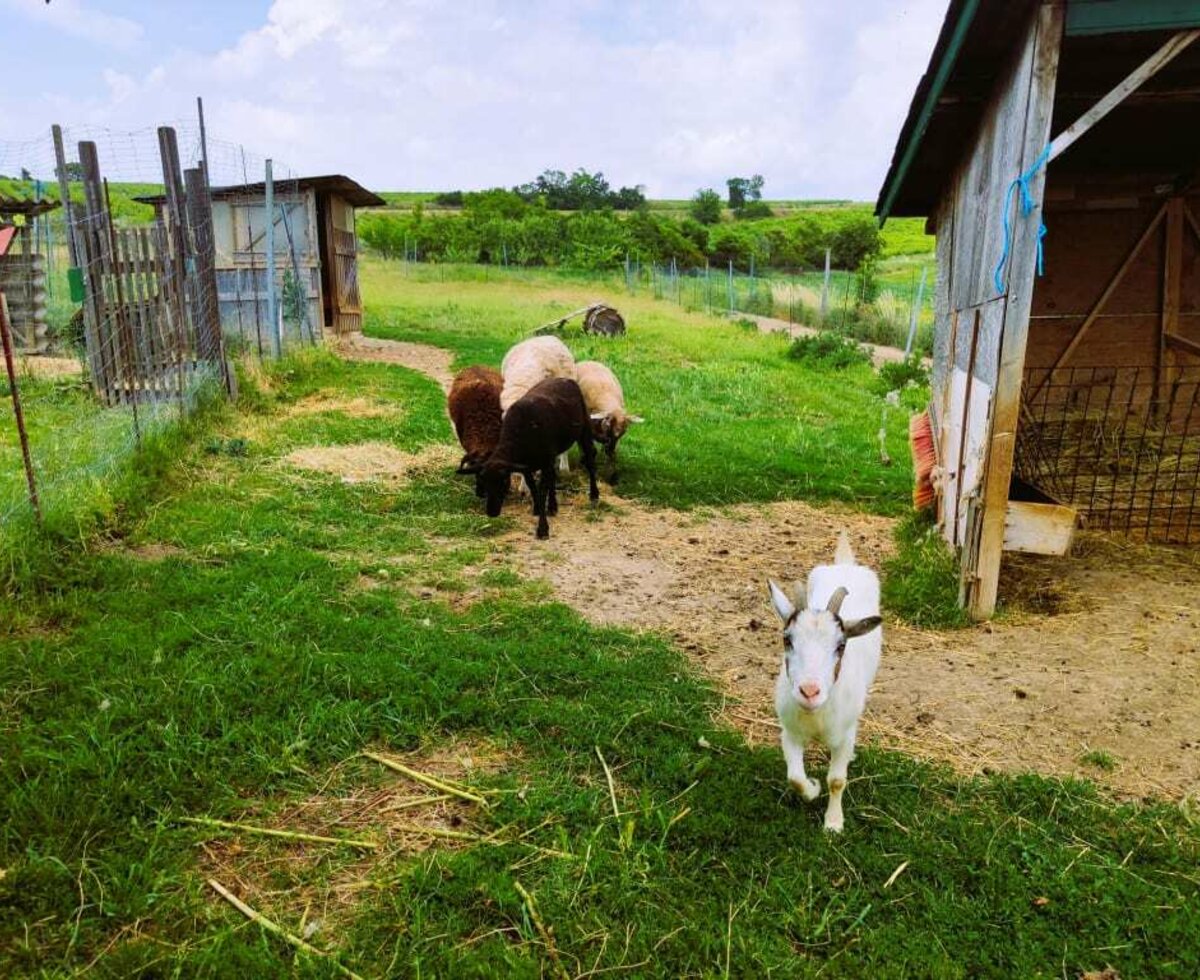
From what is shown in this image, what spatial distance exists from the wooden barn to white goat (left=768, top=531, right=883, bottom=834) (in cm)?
240

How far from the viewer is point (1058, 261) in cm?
899

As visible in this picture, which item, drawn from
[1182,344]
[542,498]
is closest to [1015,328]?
[542,498]

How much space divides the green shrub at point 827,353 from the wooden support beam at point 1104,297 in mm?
8520

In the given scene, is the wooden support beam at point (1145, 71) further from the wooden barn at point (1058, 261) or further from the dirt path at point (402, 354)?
the dirt path at point (402, 354)

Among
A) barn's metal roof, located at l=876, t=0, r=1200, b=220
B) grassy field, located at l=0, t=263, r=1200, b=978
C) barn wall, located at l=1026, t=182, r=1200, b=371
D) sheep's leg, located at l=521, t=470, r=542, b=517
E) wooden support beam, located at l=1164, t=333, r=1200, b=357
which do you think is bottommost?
grassy field, located at l=0, t=263, r=1200, b=978

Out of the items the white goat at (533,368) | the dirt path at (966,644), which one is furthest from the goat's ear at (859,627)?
the white goat at (533,368)

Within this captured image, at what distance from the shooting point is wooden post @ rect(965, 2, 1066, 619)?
4.71 m

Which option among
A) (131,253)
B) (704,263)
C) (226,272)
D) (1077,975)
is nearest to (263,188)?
(226,272)

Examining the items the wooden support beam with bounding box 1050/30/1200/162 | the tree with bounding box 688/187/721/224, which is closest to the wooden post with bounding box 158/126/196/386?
the wooden support beam with bounding box 1050/30/1200/162

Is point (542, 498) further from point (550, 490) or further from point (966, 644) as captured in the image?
point (966, 644)

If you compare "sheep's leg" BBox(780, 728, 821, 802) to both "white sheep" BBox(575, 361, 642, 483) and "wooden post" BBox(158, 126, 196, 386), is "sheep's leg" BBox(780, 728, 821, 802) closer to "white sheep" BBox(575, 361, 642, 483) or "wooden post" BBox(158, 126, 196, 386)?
"white sheep" BBox(575, 361, 642, 483)

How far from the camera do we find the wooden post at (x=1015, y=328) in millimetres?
4715

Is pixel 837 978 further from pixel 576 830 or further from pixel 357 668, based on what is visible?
pixel 357 668

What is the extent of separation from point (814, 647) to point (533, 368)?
6750 mm
